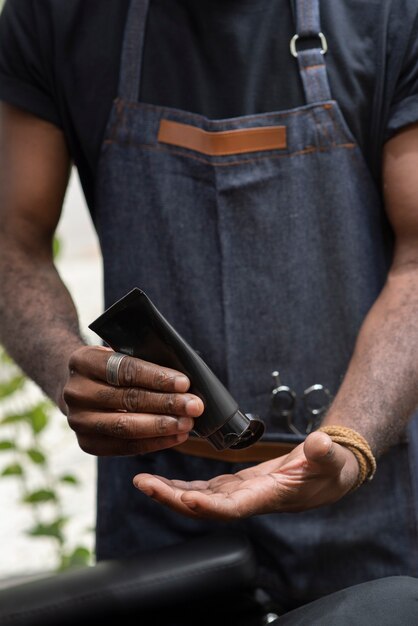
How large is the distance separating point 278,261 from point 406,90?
281 millimetres

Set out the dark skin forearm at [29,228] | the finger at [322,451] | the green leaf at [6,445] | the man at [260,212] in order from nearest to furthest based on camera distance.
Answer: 1. the finger at [322,451]
2. the man at [260,212]
3. the dark skin forearm at [29,228]
4. the green leaf at [6,445]

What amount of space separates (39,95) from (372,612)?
0.86 m

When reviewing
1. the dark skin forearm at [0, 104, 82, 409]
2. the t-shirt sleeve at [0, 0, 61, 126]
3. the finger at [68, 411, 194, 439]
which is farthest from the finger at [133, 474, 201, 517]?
the t-shirt sleeve at [0, 0, 61, 126]

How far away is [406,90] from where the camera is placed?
4.00 feet

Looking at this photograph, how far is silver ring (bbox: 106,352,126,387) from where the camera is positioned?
977 mm

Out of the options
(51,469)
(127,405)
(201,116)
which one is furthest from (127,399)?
(51,469)

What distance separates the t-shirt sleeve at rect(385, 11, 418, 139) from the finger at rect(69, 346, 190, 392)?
1.60ft

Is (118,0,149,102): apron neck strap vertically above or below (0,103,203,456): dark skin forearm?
above

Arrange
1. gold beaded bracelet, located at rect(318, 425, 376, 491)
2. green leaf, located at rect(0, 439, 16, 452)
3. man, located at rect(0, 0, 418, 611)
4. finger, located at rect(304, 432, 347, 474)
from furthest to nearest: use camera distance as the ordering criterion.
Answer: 1. green leaf, located at rect(0, 439, 16, 452)
2. man, located at rect(0, 0, 418, 611)
3. gold beaded bracelet, located at rect(318, 425, 376, 491)
4. finger, located at rect(304, 432, 347, 474)

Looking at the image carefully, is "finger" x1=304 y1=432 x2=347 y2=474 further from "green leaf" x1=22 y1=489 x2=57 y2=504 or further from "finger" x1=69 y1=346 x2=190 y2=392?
"green leaf" x1=22 y1=489 x2=57 y2=504

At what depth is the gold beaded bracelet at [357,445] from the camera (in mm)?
1029

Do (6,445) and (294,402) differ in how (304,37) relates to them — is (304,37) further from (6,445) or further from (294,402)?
(6,445)

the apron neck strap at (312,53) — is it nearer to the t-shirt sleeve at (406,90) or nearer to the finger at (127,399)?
the t-shirt sleeve at (406,90)

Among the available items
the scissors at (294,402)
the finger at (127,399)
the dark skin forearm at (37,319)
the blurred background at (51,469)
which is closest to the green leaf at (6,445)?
the blurred background at (51,469)
